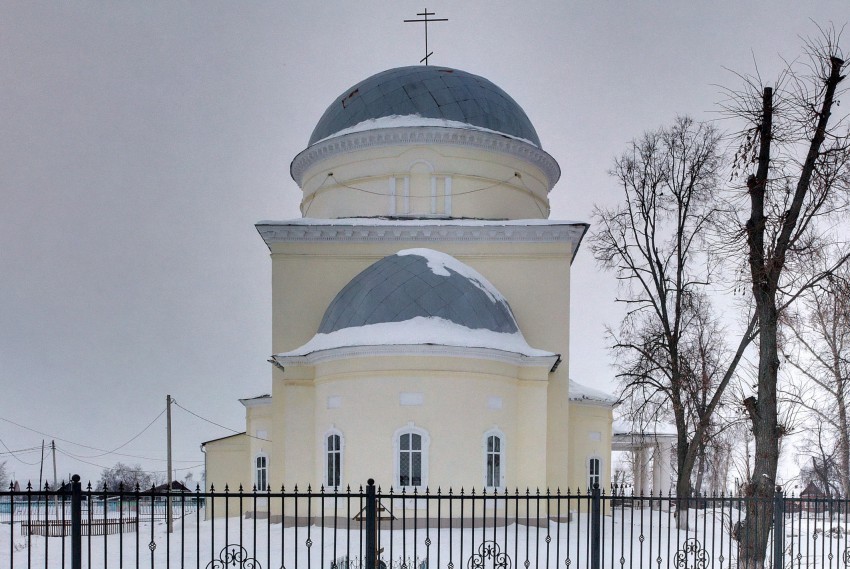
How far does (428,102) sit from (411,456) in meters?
9.68

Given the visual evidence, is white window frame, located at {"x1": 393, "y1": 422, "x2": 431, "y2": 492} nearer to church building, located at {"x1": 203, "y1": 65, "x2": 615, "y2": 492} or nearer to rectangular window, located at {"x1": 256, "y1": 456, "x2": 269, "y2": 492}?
church building, located at {"x1": 203, "y1": 65, "x2": 615, "y2": 492}

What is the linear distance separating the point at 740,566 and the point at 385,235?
10.7 metres

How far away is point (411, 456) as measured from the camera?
1471 cm

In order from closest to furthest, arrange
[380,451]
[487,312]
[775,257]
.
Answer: [775,257]
[380,451]
[487,312]

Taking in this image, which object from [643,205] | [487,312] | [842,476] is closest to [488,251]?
[487,312]

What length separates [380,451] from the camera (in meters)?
14.7

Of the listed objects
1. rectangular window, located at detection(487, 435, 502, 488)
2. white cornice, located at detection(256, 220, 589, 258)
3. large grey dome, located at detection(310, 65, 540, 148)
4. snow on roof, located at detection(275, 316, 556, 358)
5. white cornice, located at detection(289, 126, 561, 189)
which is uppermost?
large grey dome, located at detection(310, 65, 540, 148)

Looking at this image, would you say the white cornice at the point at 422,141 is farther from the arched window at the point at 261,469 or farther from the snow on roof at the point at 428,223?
the arched window at the point at 261,469

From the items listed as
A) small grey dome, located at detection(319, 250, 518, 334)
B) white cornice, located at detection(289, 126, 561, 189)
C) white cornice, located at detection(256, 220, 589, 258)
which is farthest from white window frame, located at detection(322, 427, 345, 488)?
white cornice, located at detection(289, 126, 561, 189)

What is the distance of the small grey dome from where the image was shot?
1562 cm

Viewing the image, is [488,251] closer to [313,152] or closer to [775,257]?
[313,152]

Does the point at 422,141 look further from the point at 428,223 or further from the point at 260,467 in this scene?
the point at 260,467

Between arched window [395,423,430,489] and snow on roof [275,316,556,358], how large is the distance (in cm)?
167

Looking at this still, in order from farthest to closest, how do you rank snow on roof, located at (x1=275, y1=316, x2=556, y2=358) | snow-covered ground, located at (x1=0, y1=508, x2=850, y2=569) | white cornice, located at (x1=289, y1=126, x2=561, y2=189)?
white cornice, located at (x1=289, y1=126, x2=561, y2=189)
snow on roof, located at (x1=275, y1=316, x2=556, y2=358)
snow-covered ground, located at (x1=0, y1=508, x2=850, y2=569)
